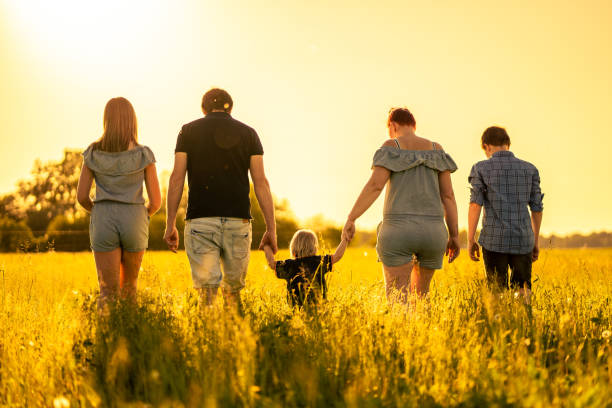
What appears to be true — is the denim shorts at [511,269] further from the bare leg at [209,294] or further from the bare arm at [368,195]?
the bare leg at [209,294]

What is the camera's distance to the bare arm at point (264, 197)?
5.80 metres

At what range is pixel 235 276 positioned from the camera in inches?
230

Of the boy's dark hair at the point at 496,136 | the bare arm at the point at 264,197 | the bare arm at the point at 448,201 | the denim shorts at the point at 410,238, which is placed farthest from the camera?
the boy's dark hair at the point at 496,136

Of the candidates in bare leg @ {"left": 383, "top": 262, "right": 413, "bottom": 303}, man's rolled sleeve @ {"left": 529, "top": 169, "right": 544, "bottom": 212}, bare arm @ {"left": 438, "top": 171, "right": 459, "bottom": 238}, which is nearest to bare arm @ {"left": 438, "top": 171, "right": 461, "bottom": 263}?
bare arm @ {"left": 438, "top": 171, "right": 459, "bottom": 238}

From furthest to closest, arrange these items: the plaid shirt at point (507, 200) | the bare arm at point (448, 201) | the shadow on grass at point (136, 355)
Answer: the plaid shirt at point (507, 200) < the bare arm at point (448, 201) < the shadow on grass at point (136, 355)

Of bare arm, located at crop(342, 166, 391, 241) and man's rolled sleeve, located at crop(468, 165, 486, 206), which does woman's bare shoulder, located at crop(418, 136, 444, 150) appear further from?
man's rolled sleeve, located at crop(468, 165, 486, 206)

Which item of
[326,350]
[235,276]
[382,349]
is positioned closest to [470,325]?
[382,349]

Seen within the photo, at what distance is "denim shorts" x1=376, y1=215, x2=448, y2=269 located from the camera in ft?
18.3

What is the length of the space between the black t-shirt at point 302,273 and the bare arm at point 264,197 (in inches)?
9.6

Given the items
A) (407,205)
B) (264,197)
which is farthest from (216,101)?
(407,205)

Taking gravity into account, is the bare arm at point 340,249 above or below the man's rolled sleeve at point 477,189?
below

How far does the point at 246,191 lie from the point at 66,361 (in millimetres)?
2359

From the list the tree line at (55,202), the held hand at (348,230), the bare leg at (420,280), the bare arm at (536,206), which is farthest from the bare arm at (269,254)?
the tree line at (55,202)

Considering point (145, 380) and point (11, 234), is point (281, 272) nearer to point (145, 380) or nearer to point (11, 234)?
point (145, 380)
